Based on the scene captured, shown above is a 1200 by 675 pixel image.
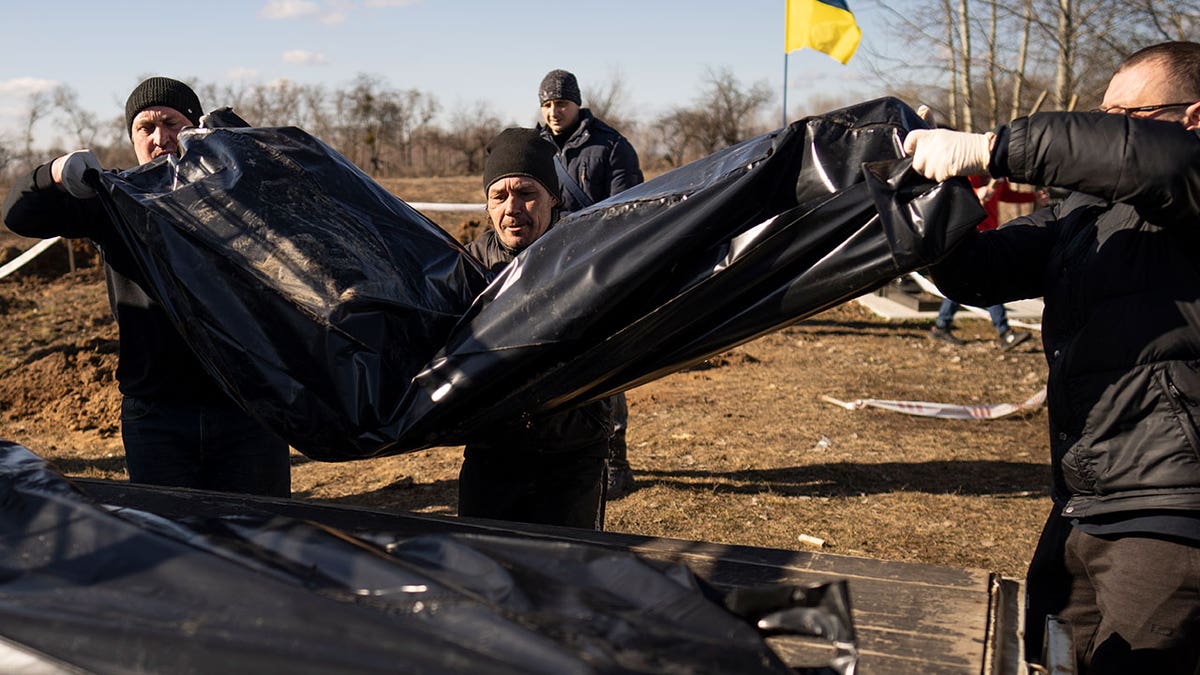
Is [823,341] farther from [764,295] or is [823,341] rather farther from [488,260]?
[764,295]

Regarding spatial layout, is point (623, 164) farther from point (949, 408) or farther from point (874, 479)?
point (949, 408)

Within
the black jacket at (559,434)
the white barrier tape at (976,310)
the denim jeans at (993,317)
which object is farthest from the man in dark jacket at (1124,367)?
the white barrier tape at (976,310)

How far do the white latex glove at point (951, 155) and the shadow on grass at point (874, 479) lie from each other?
3.89 meters

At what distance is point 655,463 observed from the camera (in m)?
6.43

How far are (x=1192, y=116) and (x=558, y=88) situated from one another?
14.4 feet

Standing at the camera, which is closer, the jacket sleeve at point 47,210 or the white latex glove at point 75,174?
the white latex glove at point 75,174

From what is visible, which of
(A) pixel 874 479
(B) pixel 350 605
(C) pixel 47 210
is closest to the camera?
(B) pixel 350 605

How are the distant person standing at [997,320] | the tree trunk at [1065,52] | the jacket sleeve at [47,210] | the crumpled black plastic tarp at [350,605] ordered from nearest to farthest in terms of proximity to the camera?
1. the crumpled black plastic tarp at [350,605]
2. the jacket sleeve at [47,210]
3. the distant person standing at [997,320]
4. the tree trunk at [1065,52]

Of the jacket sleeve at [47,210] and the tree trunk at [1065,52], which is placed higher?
the tree trunk at [1065,52]

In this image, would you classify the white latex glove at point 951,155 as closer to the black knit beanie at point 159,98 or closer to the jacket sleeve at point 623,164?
the black knit beanie at point 159,98

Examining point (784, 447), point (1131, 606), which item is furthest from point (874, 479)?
point (1131, 606)

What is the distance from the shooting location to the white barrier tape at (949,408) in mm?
7453

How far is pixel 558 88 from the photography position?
6324 mm

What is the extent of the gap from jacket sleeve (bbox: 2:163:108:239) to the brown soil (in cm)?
231
